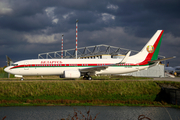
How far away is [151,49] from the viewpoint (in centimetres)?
3969

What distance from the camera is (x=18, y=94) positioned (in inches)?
967

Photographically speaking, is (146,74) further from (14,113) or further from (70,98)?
(14,113)

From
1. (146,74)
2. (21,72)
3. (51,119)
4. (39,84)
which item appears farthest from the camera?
(146,74)

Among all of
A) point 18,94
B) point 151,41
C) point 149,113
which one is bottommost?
point 149,113

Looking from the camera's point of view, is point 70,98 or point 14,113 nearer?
point 14,113

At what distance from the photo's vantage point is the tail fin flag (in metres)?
39.0

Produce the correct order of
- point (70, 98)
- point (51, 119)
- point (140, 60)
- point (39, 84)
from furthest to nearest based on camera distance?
point (140, 60) < point (39, 84) < point (70, 98) < point (51, 119)

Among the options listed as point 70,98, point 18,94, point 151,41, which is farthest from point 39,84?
point 151,41

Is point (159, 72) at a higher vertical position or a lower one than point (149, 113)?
higher

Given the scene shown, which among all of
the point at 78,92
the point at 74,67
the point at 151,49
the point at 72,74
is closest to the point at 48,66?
the point at 74,67

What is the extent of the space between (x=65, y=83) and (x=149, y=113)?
13202 mm

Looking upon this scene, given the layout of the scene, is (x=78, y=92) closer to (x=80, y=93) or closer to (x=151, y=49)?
(x=80, y=93)

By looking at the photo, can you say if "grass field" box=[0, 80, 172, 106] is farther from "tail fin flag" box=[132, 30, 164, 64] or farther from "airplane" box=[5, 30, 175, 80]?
"tail fin flag" box=[132, 30, 164, 64]

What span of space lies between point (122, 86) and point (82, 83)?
6061 mm
